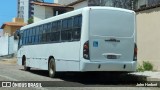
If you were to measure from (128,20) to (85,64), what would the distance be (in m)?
2.61

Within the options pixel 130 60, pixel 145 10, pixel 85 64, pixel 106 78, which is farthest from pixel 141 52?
pixel 85 64

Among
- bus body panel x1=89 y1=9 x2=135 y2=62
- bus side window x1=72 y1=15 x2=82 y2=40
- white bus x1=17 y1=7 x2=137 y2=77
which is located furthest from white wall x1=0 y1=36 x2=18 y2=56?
bus body panel x1=89 y1=9 x2=135 y2=62

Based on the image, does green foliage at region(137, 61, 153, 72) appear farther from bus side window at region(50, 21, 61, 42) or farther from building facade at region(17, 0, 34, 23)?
building facade at region(17, 0, 34, 23)

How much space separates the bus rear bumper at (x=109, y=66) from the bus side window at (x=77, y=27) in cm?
128

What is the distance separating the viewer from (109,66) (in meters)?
16.3

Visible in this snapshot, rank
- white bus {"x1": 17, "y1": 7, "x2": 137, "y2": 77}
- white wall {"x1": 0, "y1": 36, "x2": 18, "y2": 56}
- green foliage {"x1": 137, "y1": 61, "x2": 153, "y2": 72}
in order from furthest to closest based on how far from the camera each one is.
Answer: white wall {"x1": 0, "y1": 36, "x2": 18, "y2": 56} < green foliage {"x1": 137, "y1": 61, "x2": 153, "y2": 72} < white bus {"x1": 17, "y1": 7, "x2": 137, "y2": 77}

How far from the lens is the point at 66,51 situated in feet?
58.3

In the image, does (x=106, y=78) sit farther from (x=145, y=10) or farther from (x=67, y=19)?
(x=145, y=10)

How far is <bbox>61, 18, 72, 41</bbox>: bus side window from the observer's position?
17.6m

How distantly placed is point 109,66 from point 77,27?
6.62 feet

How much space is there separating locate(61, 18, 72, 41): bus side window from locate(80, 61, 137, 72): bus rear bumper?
1.94m

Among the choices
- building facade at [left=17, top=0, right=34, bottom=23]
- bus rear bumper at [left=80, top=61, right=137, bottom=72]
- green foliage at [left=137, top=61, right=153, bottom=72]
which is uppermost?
building facade at [left=17, top=0, right=34, bottom=23]

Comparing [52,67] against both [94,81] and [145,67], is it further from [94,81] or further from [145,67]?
[145,67]

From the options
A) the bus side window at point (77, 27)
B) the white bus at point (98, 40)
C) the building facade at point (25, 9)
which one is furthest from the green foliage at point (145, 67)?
the building facade at point (25, 9)
